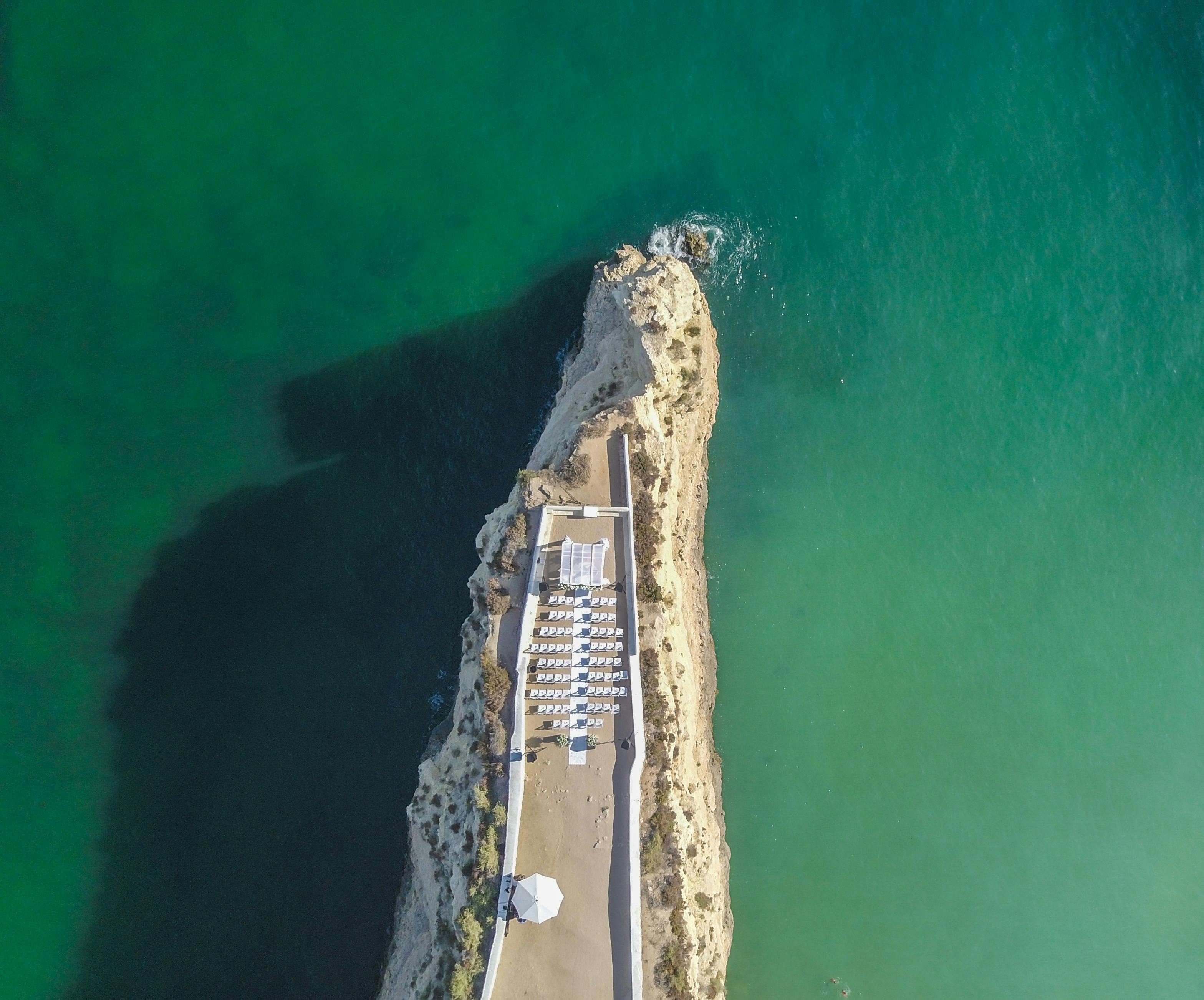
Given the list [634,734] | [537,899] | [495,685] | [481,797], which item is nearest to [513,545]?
[495,685]

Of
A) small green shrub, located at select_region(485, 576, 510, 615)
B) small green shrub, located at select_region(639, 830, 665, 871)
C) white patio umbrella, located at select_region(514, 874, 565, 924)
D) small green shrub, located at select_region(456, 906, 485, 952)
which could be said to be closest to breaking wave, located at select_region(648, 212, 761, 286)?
small green shrub, located at select_region(485, 576, 510, 615)

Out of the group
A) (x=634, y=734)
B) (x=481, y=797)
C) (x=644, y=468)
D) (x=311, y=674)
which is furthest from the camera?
(x=311, y=674)

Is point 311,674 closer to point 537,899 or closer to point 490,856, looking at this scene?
point 490,856

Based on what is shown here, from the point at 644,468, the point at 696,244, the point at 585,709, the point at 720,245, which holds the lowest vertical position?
the point at 585,709

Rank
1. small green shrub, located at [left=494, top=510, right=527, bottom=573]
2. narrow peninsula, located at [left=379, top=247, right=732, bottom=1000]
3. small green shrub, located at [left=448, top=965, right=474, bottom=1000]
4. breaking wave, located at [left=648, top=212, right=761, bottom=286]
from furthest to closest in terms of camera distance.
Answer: breaking wave, located at [left=648, top=212, right=761, bottom=286]
small green shrub, located at [left=494, top=510, right=527, bottom=573]
narrow peninsula, located at [left=379, top=247, right=732, bottom=1000]
small green shrub, located at [left=448, top=965, right=474, bottom=1000]

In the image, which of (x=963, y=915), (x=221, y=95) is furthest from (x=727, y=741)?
(x=221, y=95)

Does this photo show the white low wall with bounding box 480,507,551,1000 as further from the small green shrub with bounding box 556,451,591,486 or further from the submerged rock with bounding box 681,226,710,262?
the submerged rock with bounding box 681,226,710,262

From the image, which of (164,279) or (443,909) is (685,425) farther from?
(164,279)
